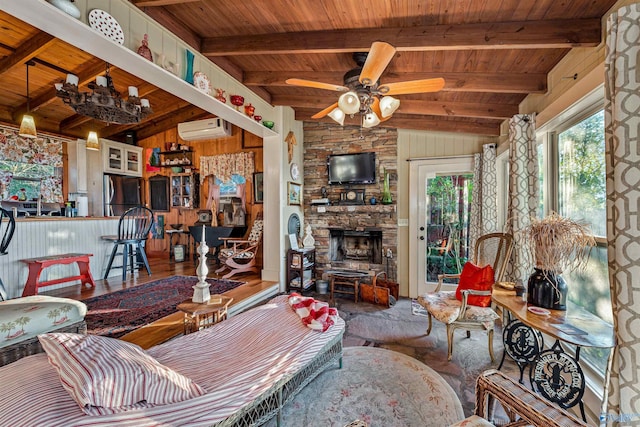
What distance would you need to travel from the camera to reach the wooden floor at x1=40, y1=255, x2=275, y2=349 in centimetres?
248

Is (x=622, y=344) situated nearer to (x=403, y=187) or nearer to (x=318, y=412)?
(x=318, y=412)

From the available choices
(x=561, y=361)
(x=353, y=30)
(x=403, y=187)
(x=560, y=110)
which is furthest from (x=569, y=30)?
(x=403, y=187)

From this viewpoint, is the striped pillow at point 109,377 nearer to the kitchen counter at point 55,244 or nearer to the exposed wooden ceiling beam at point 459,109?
the kitchen counter at point 55,244

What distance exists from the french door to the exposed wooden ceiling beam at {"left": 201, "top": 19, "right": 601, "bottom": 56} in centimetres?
214

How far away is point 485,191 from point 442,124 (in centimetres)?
108

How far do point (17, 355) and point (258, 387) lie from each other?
62.0 inches

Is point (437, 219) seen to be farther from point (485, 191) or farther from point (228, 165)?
point (228, 165)

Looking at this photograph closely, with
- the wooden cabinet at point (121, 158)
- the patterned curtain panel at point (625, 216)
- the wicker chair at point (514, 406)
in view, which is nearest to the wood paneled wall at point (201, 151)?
the wooden cabinet at point (121, 158)

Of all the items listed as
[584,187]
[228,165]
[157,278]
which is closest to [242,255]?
[157,278]

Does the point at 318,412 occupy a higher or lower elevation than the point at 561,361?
lower

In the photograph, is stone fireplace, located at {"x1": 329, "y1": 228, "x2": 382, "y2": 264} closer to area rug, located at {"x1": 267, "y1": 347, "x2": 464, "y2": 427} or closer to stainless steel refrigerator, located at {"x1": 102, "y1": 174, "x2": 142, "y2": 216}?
area rug, located at {"x1": 267, "y1": 347, "x2": 464, "y2": 427}

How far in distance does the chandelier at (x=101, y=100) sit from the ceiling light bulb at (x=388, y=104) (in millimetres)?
2865

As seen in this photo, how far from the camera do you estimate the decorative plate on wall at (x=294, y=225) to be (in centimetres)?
442

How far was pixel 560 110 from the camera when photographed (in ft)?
6.75
